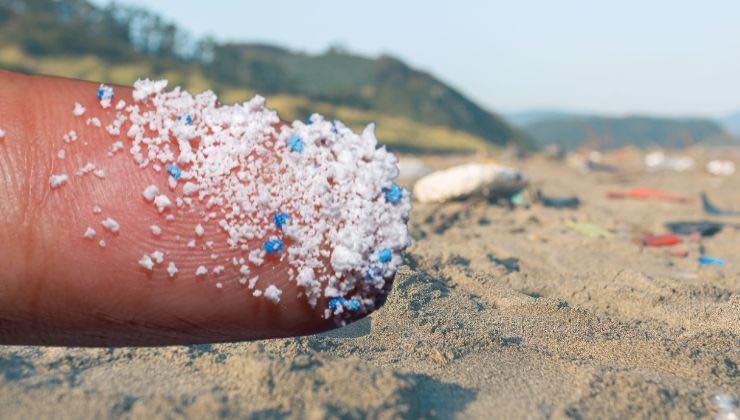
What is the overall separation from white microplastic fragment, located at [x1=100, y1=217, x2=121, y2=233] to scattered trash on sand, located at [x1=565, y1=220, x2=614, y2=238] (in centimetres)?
252

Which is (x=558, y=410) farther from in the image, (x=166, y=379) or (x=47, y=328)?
(x=47, y=328)

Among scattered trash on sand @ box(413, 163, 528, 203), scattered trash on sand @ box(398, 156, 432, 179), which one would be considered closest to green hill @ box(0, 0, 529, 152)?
scattered trash on sand @ box(398, 156, 432, 179)

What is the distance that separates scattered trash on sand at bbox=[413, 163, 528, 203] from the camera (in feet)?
13.4

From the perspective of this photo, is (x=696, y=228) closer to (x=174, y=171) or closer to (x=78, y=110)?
(x=174, y=171)

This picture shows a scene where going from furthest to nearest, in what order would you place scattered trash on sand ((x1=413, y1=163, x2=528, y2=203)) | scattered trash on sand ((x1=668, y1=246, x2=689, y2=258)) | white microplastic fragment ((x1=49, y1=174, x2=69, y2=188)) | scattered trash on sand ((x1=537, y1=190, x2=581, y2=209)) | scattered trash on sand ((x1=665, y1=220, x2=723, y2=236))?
scattered trash on sand ((x1=537, y1=190, x2=581, y2=209))
scattered trash on sand ((x1=413, y1=163, x2=528, y2=203))
scattered trash on sand ((x1=665, y1=220, x2=723, y2=236))
scattered trash on sand ((x1=668, y1=246, x2=689, y2=258))
white microplastic fragment ((x1=49, y1=174, x2=69, y2=188))

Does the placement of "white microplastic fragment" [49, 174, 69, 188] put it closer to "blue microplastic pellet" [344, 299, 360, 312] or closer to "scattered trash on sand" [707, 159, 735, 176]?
"blue microplastic pellet" [344, 299, 360, 312]

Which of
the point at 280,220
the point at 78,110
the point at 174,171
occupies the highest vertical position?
the point at 78,110

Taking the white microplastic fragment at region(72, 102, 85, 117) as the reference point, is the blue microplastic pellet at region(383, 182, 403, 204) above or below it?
below

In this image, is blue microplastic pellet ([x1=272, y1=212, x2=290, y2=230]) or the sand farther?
blue microplastic pellet ([x1=272, y1=212, x2=290, y2=230])

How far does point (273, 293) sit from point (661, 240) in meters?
2.50

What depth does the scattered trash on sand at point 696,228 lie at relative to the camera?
11.5 ft

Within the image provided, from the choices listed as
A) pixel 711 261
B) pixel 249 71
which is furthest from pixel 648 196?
pixel 249 71

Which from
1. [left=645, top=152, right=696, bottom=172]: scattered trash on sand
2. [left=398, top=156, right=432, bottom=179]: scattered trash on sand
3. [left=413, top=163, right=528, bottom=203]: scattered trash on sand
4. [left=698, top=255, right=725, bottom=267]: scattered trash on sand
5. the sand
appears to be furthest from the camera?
[left=645, top=152, right=696, bottom=172]: scattered trash on sand

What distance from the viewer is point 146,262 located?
1.34 metres
